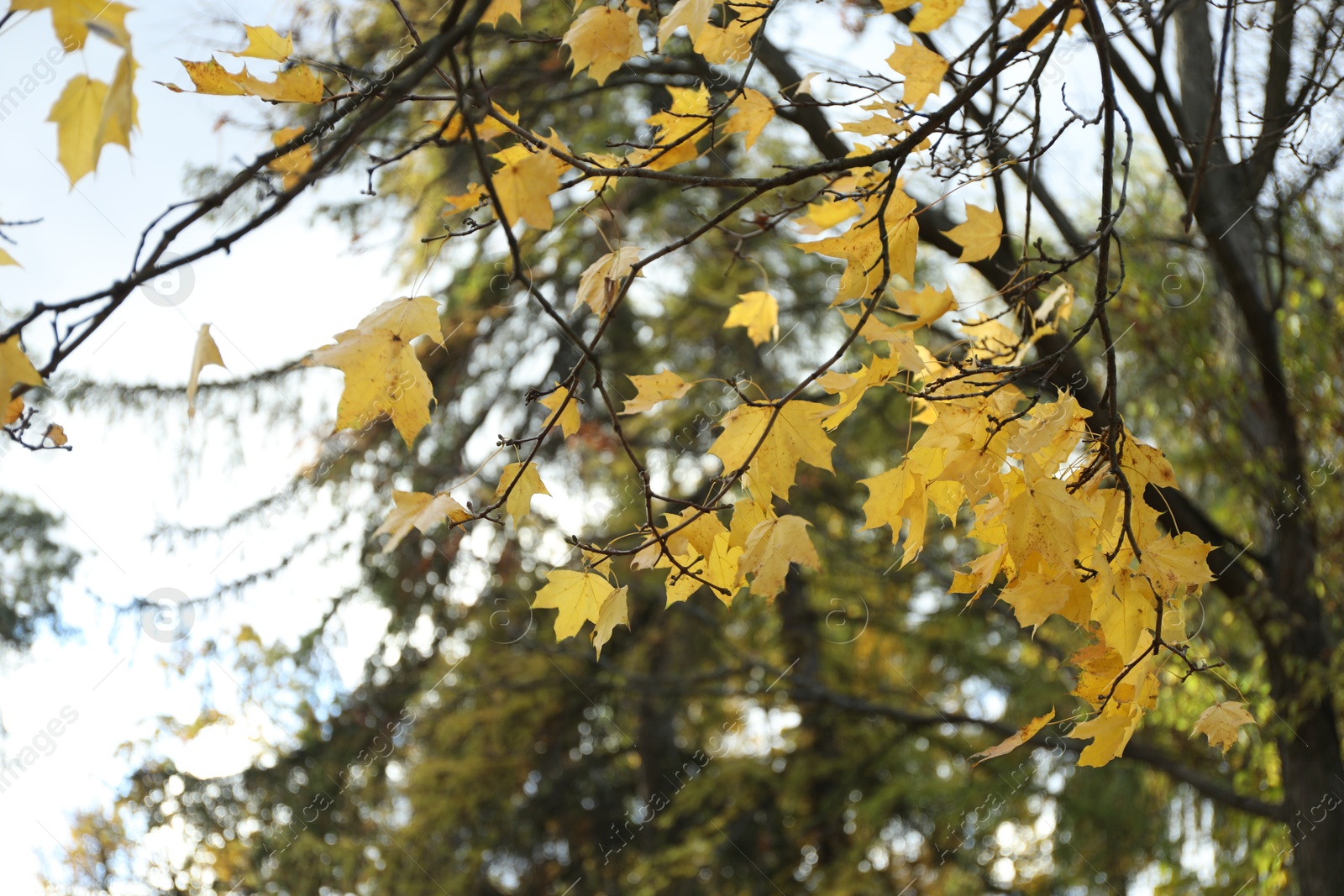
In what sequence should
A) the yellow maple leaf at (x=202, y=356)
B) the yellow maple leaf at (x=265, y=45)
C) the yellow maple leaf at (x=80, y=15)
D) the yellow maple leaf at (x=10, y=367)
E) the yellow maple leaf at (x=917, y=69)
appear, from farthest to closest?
the yellow maple leaf at (x=917, y=69)
the yellow maple leaf at (x=265, y=45)
the yellow maple leaf at (x=202, y=356)
the yellow maple leaf at (x=10, y=367)
the yellow maple leaf at (x=80, y=15)

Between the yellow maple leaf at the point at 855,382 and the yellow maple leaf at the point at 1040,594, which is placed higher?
the yellow maple leaf at the point at 855,382

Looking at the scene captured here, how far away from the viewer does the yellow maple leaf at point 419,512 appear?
0.87 meters

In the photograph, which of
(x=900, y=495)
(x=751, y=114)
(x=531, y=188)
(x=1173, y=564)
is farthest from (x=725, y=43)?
(x=1173, y=564)

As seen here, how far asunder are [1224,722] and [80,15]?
1286 mm

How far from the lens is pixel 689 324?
16.5 ft

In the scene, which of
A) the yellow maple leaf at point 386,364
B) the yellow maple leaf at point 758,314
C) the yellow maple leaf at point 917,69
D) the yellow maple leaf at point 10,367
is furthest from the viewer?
the yellow maple leaf at point 758,314

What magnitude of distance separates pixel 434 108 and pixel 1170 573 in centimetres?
296

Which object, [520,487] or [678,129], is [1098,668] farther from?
[678,129]

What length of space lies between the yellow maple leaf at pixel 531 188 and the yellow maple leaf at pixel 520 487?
1.01 ft

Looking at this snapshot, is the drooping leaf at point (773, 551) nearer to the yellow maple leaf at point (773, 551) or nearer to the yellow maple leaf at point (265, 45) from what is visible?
the yellow maple leaf at point (773, 551)

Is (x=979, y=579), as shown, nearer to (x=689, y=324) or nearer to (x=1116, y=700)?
(x=1116, y=700)

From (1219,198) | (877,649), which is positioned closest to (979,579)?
(1219,198)

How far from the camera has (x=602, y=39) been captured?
3.59 ft

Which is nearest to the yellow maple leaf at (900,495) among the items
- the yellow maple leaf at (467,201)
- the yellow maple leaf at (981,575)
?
the yellow maple leaf at (981,575)
